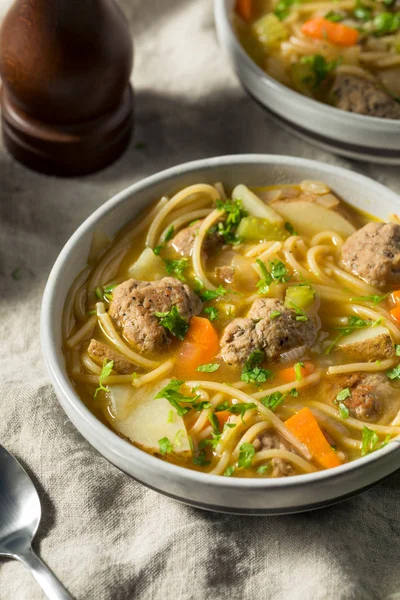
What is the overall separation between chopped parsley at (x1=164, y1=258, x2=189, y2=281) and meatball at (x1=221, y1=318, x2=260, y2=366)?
0.52 meters

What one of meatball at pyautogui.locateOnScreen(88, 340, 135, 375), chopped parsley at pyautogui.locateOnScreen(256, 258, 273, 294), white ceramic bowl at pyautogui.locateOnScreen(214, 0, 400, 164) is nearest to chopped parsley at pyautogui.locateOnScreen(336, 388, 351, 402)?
chopped parsley at pyautogui.locateOnScreen(256, 258, 273, 294)

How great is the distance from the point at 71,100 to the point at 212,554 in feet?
10.5

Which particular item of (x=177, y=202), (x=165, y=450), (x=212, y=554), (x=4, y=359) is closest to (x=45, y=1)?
(x=177, y=202)

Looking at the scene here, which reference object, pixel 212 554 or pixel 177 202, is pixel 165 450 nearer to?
pixel 212 554

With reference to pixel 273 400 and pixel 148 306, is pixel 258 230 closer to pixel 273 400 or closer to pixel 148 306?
pixel 148 306

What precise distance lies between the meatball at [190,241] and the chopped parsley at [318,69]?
1.81m

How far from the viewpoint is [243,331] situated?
4520 millimetres

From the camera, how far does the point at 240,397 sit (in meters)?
4.32

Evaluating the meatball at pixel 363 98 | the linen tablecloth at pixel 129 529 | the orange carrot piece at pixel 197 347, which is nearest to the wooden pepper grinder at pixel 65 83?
the linen tablecloth at pixel 129 529

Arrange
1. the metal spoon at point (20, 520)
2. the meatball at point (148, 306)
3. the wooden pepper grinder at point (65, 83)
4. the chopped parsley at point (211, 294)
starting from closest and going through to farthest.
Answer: the metal spoon at point (20, 520) < the meatball at point (148, 306) < the chopped parsley at point (211, 294) < the wooden pepper grinder at point (65, 83)

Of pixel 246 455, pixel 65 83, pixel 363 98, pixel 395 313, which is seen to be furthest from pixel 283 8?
pixel 246 455

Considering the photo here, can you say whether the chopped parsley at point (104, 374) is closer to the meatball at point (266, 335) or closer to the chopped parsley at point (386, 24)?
the meatball at point (266, 335)

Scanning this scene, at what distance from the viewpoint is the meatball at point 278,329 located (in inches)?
176

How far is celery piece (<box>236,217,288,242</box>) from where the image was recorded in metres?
5.09
